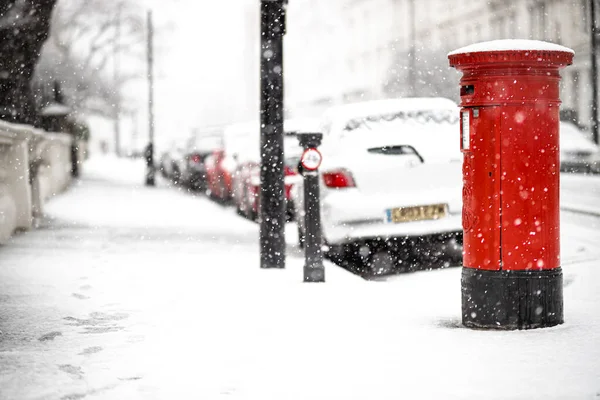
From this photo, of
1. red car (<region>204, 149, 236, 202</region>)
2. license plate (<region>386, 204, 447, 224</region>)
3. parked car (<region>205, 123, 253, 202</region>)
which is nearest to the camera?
license plate (<region>386, 204, 447, 224</region>)

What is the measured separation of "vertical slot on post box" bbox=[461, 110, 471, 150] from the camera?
579 centimetres

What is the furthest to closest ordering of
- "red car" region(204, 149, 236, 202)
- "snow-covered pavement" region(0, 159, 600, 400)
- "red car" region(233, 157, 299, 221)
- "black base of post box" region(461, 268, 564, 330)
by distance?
1. "red car" region(204, 149, 236, 202)
2. "red car" region(233, 157, 299, 221)
3. "black base of post box" region(461, 268, 564, 330)
4. "snow-covered pavement" region(0, 159, 600, 400)

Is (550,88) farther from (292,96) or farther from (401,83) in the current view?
(292,96)

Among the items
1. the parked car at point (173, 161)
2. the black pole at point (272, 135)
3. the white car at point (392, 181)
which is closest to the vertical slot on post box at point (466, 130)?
the black pole at point (272, 135)

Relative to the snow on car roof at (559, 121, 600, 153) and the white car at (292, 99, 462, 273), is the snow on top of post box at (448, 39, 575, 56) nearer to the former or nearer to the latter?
the white car at (292, 99, 462, 273)

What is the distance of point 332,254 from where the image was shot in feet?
32.5

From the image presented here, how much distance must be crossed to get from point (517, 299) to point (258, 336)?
1583 mm

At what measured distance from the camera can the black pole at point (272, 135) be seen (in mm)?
8375

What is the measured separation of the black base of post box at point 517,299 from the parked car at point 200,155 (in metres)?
17.8

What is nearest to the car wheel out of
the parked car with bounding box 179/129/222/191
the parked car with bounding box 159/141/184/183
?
the parked car with bounding box 179/129/222/191

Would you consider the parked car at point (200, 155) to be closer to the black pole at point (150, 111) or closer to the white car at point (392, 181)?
the black pole at point (150, 111)

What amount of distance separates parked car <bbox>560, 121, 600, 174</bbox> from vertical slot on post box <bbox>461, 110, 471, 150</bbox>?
23.1 meters

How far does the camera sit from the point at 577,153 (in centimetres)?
3080

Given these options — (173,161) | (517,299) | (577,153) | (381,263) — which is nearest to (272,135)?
(381,263)
